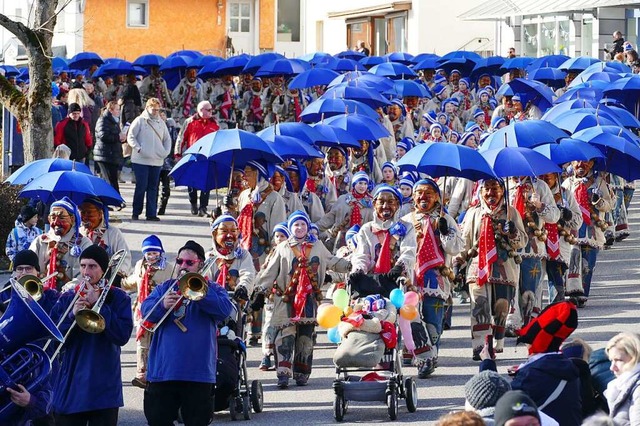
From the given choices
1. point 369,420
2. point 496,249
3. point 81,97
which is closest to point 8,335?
point 369,420

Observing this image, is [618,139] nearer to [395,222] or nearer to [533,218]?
[533,218]

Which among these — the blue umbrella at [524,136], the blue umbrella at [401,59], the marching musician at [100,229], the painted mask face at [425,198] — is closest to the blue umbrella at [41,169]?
the marching musician at [100,229]

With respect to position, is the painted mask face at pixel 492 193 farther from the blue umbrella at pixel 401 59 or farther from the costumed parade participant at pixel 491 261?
the blue umbrella at pixel 401 59

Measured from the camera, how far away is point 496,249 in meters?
14.3

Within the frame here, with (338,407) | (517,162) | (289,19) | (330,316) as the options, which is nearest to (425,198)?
(517,162)

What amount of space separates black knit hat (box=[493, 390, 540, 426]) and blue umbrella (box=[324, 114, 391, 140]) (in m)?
13.0

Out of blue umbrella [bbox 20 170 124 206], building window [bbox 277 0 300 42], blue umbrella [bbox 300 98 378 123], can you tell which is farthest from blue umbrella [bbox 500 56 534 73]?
building window [bbox 277 0 300 42]

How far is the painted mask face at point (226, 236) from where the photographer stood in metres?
12.6

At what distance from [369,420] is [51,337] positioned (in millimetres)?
4265

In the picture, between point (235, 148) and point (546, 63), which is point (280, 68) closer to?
point (546, 63)

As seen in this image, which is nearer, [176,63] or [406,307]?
[406,307]

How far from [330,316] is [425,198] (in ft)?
6.25

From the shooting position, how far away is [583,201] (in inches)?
690

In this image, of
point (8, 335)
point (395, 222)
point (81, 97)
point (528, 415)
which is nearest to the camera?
point (528, 415)
